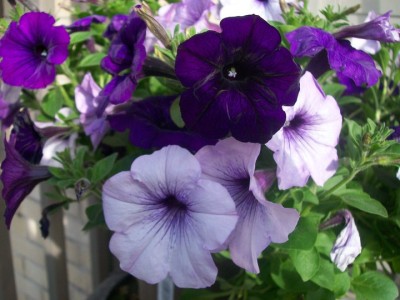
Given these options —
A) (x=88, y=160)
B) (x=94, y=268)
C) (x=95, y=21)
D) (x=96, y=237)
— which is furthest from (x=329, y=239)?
(x=94, y=268)

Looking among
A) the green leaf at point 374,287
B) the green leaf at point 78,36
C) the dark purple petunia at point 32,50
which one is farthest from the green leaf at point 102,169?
the green leaf at point 374,287

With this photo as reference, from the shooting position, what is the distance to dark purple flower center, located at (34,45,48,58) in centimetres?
70

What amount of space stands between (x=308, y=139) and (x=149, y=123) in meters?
0.22

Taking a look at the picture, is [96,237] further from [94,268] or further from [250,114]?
[250,114]

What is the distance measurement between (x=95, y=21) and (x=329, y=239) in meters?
0.56

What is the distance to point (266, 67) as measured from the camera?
0.45 meters

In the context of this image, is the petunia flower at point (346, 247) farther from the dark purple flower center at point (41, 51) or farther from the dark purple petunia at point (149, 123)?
the dark purple flower center at point (41, 51)

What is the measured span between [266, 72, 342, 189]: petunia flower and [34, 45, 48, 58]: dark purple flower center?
405 millimetres

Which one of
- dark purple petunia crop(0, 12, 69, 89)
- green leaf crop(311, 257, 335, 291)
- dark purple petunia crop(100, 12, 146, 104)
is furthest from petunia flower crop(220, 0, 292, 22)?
green leaf crop(311, 257, 335, 291)

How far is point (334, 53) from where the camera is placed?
50 cm

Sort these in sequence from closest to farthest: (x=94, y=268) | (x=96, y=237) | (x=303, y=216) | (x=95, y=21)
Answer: (x=303, y=216) → (x=95, y=21) → (x=96, y=237) → (x=94, y=268)

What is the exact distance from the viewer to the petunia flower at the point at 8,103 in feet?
2.51

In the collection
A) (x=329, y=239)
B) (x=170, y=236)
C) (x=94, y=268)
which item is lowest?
(x=94, y=268)

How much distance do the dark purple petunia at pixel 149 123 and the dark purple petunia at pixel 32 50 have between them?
0.44 feet
